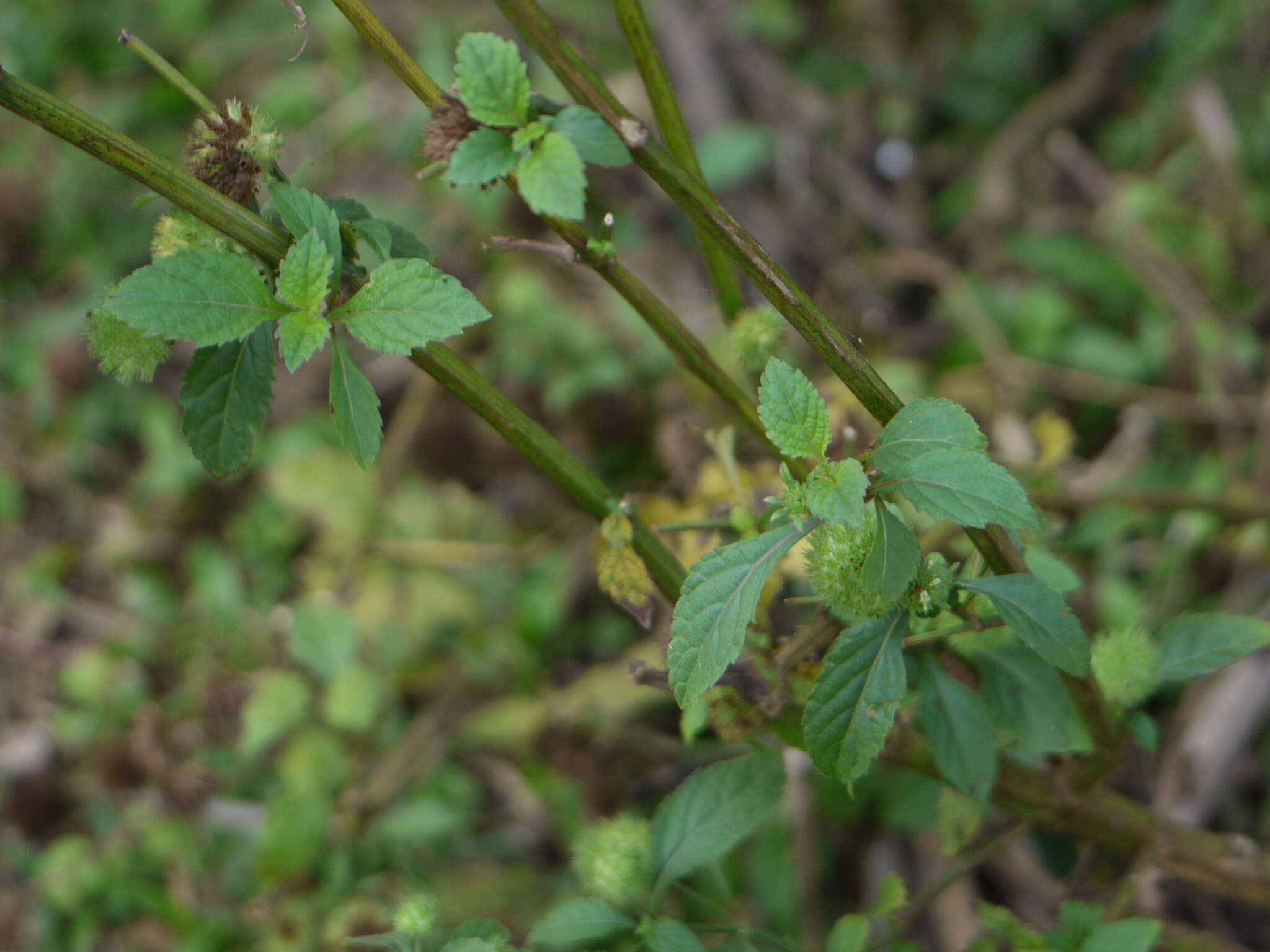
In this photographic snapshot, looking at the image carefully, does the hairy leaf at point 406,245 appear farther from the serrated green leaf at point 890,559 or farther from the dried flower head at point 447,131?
the serrated green leaf at point 890,559

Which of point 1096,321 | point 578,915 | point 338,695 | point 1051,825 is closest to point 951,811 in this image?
point 1051,825

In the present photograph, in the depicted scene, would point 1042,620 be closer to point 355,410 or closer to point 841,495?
point 841,495

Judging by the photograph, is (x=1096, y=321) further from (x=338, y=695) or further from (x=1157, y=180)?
(x=338, y=695)

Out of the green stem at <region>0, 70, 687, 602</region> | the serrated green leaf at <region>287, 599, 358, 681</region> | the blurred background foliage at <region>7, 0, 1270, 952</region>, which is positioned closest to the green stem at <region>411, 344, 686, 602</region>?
the green stem at <region>0, 70, 687, 602</region>

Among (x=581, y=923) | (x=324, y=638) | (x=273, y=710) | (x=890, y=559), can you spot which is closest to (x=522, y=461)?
(x=324, y=638)

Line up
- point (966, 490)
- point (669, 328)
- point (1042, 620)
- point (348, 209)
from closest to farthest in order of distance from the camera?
point (966, 490) < point (1042, 620) < point (348, 209) < point (669, 328)
